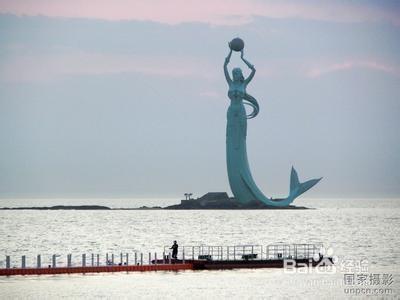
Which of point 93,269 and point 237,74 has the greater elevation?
point 237,74

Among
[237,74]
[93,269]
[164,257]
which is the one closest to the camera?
[93,269]

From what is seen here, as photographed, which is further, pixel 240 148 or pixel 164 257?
pixel 240 148

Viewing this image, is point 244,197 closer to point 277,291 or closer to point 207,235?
point 207,235

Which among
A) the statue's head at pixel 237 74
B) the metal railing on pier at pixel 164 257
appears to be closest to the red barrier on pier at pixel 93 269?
the metal railing on pier at pixel 164 257

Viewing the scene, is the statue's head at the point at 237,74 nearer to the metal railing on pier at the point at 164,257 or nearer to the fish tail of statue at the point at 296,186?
the fish tail of statue at the point at 296,186

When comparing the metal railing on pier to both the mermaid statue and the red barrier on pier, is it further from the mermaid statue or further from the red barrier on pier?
Answer: the mermaid statue

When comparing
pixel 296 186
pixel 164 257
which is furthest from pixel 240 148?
pixel 164 257

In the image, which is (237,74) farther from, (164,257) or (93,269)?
(93,269)

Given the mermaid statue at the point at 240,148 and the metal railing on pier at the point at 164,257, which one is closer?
the metal railing on pier at the point at 164,257

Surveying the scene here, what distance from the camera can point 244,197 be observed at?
8619cm

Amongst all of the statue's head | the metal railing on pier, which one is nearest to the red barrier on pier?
the metal railing on pier

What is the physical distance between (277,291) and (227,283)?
2.89 m

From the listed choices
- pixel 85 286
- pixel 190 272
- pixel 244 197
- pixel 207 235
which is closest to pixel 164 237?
pixel 207 235

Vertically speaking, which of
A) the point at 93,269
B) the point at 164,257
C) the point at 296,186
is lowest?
the point at 93,269
